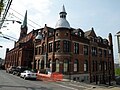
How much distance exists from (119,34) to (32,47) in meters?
29.8

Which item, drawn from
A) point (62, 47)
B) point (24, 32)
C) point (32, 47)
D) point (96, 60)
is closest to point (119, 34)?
point (62, 47)

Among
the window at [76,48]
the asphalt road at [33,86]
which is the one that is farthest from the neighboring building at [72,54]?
the asphalt road at [33,86]

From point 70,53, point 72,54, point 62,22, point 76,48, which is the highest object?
point 62,22

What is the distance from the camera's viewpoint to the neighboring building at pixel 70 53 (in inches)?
1412

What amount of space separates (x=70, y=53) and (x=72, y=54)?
874 millimetres

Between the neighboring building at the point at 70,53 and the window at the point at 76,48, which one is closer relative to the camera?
the neighboring building at the point at 70,53

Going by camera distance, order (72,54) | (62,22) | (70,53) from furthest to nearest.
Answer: (62,22) → (72,54) → (70,53)

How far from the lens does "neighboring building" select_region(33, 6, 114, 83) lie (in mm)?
35750

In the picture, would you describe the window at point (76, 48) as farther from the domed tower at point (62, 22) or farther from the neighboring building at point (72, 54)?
the domed tower at point (62, 22)

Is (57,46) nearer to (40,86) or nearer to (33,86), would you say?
(40,86)

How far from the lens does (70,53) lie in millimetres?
36219

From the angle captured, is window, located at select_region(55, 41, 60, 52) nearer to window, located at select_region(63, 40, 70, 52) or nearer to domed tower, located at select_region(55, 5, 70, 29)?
window, located at select_region(63, 40, 70, 52)

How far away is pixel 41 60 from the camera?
4278cm

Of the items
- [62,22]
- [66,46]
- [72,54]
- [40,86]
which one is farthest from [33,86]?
[62,22]
